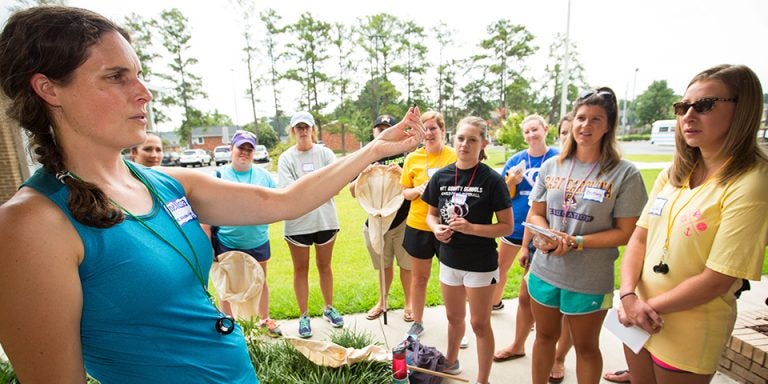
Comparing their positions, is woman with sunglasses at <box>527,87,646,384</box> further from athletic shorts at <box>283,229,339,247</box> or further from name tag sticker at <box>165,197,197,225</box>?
athletic shorts at <box>283,229,339,247</box>

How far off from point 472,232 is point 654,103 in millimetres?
78903

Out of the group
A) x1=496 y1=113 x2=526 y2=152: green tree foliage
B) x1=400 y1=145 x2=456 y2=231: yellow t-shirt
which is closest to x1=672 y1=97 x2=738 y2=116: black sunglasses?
x1=400 y1=145 x2=456 y2=231: yellow t-shirt

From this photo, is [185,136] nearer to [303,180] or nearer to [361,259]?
[361,259]

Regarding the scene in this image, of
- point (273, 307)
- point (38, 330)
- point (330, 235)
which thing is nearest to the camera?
point (38, 330)

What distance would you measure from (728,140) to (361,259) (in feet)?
15.8

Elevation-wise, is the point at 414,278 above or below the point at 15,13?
below

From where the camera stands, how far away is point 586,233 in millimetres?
2205

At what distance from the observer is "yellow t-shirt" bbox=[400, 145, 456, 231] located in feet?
11.2

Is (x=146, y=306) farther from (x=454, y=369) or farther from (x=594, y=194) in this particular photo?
(x=454, y=369)

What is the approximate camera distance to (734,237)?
1457 millimetres

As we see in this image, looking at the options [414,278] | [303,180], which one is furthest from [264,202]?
[414,278]

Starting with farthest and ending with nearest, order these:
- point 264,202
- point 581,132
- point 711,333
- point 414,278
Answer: point 414,278
point 581,132
point 711,333
point 264,202

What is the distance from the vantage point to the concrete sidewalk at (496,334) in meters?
2.88

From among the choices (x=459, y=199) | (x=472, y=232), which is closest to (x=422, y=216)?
(x=459, y=199)
